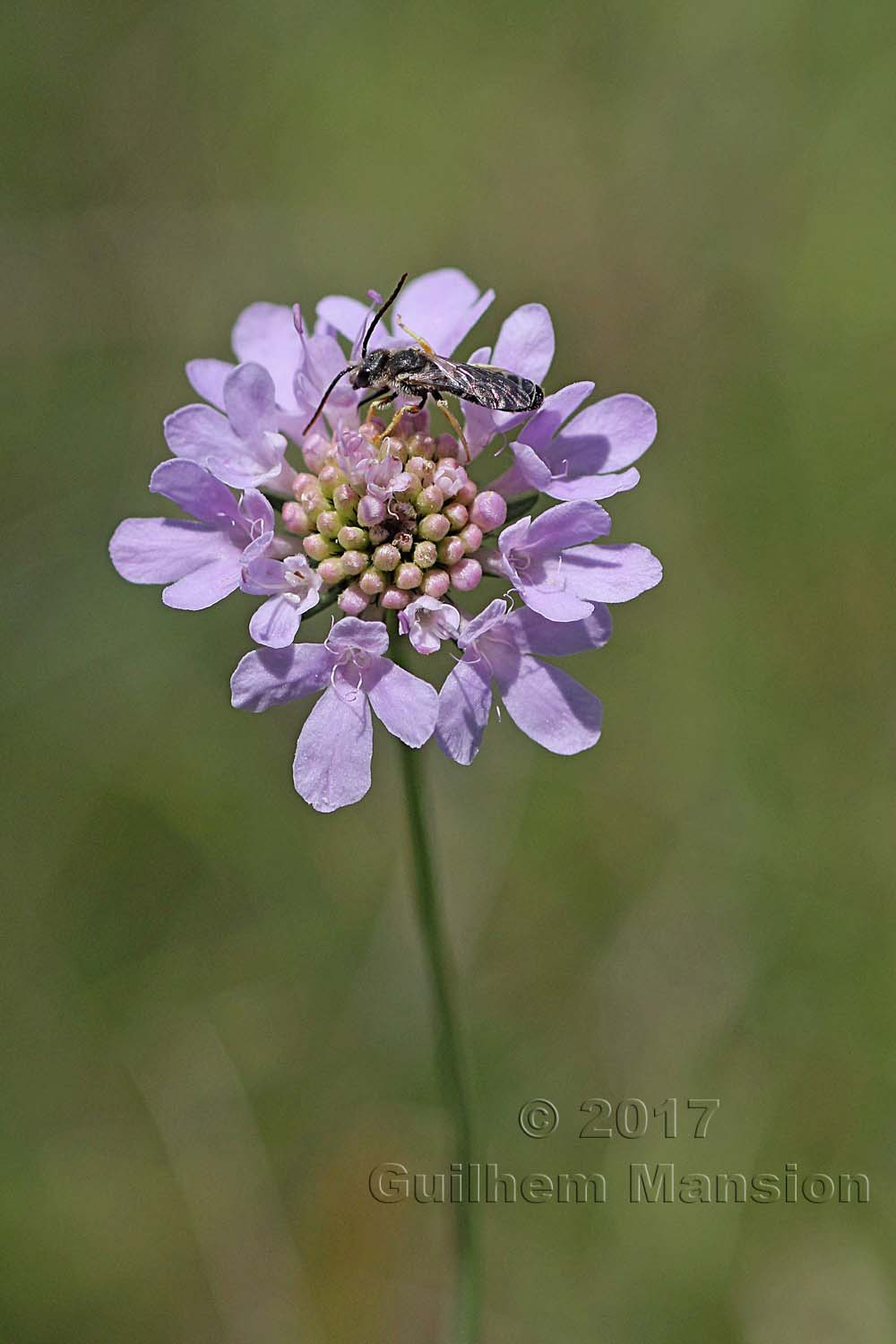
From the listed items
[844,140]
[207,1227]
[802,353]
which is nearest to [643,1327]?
[207,1227]

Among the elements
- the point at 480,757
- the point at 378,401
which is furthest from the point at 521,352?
the point at 480,757

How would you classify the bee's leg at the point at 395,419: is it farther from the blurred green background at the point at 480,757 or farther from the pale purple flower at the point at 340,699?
the blurred green background at the point at 480,757

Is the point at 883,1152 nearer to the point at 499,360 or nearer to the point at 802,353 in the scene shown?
the point at 499,360

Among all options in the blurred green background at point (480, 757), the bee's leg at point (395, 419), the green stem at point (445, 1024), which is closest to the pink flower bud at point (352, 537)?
the bee's leg at point (395, 419)

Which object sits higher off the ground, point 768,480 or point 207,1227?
point 768,480

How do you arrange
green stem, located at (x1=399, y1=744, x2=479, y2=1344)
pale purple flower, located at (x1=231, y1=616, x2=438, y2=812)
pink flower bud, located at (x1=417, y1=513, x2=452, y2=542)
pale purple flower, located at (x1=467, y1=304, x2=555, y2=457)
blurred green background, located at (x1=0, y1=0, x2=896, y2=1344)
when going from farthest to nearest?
1. blurred green background, located at (x1=0, y1=0, x2=896, y2=1344)
2. pale purple flower, located at (x1=467, y1=304, x2=555, y2=457)
3. pink flower bud, located at (x1=417, y1=513, x2=452, y2=542)
4. green stem, located at (x1=399, y1=744, x2=479, y2=1344)
5. pale purple flower, located at (x1=231, y1=616, x2=438, y2=812)

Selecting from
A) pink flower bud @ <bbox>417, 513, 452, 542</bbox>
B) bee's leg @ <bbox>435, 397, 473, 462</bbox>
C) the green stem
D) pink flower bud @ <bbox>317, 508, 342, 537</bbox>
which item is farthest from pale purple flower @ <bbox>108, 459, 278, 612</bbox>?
the green stem

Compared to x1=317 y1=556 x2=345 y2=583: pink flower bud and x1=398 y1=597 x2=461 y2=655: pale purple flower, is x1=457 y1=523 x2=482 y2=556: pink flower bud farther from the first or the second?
x1=317 y1=556 x2=345 y2=583: pink flower bud
